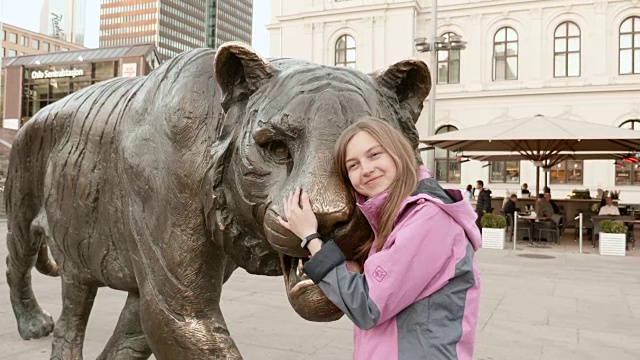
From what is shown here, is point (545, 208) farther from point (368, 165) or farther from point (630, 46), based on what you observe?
point (630, 46)

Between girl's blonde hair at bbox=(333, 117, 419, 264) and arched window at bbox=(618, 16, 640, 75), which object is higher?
arched window at bbox=(618, 16, 640, 75)

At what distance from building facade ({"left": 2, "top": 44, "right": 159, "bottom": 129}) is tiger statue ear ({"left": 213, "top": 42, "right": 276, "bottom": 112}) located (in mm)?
36865

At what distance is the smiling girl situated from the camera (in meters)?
1.36

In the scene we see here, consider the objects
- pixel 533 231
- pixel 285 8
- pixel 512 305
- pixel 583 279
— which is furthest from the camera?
pixel 285 8

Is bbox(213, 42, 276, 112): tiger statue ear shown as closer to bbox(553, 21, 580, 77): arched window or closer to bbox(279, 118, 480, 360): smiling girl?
bbox(279, 118, 480, 360): smiling girl

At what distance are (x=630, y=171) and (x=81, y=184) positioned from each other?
2737 cm

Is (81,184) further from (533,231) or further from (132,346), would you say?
(533,231)

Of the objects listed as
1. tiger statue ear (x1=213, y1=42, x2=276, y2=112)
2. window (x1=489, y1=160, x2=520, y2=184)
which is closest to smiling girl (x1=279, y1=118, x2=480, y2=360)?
tiger statue ear (x1=213, y1=42, x2=276, y2=112)

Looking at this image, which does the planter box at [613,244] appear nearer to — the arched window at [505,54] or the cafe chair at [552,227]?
the cafe chair at [552,227]

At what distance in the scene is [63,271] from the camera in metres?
2.48

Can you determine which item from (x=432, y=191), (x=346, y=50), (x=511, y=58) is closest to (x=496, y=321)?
(x=432, y=191)

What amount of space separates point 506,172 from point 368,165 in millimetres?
27223

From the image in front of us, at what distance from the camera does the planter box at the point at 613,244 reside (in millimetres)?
10688

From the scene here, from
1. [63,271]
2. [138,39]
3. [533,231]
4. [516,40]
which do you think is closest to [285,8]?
[516,40]
